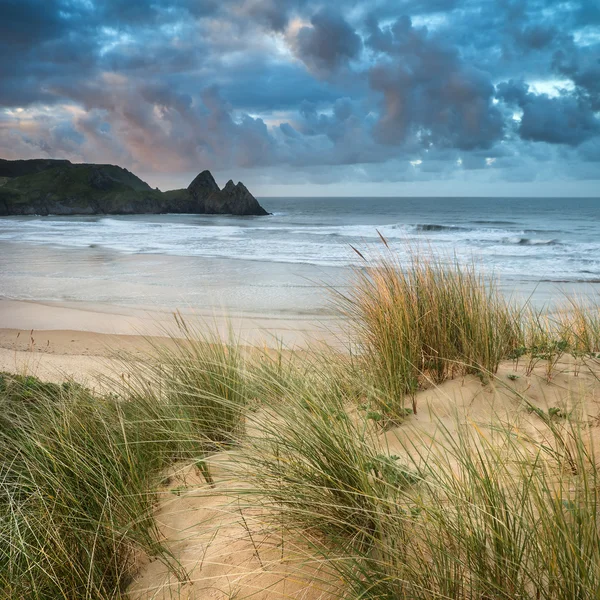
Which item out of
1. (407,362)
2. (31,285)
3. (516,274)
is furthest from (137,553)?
(516,274)

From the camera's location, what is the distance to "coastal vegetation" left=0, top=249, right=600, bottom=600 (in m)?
1.62

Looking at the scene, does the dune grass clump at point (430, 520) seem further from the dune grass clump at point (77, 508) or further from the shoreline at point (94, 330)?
the shoreline at point (94, 330)

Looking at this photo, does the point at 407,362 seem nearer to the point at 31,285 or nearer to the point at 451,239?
the point at 31,285

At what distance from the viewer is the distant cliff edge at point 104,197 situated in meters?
71.4

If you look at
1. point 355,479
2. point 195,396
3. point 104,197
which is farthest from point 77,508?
point 104,197

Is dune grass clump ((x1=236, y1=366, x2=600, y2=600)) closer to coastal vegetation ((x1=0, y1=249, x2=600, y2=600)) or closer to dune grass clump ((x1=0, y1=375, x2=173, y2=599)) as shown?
coastal vegetation ((x1=0, y1=249, x2=600, y2=600))

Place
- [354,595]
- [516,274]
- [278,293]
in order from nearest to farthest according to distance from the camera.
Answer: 1. [354,595]
2. [278,293]
3. [516,274]

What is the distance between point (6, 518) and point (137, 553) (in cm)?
63

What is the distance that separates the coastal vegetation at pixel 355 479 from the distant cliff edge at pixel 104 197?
67544 millimetres

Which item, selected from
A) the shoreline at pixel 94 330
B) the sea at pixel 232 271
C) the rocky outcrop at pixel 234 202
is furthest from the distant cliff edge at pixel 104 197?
the shoreline at pixel 94 330

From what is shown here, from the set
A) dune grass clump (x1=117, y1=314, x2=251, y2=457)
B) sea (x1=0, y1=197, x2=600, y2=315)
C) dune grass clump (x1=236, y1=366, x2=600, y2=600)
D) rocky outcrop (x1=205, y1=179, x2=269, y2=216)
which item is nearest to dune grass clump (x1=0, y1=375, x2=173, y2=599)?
dune grass clump (x1=117, y1=314, x2=251, y2=457)

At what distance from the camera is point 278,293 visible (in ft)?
40.6

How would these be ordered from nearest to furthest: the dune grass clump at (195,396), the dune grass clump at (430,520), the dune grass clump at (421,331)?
the dune grass clump at (430,520) < the dune grass clump at (195,396) < the dune grass clump at (421,331)

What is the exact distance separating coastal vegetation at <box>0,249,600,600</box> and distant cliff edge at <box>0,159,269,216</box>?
67.5 meters
